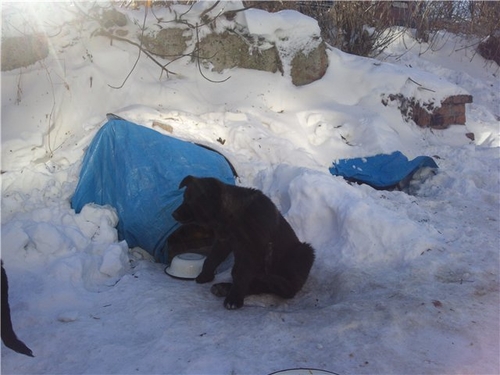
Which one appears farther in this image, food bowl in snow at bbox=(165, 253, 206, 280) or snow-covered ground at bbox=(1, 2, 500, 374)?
food bowl in snow at bbox=(165, 253, 206, 280)

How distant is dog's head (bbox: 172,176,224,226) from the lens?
3.28 m

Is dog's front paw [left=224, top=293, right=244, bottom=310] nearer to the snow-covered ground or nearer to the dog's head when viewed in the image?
the snow-covered ground

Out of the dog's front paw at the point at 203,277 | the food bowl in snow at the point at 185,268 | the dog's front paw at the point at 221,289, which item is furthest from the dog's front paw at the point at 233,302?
the food bowl in snow at the point at 185,268

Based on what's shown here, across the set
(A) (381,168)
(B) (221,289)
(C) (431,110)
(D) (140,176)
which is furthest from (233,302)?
(C) (431,110)

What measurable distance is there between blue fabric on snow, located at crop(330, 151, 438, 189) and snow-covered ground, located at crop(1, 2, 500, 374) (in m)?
0.28

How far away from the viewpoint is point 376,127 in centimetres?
656

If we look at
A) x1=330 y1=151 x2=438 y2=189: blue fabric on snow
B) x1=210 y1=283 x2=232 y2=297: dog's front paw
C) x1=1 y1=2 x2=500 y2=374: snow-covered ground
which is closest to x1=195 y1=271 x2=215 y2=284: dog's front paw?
x1=1 y1=2 x2=500 y2=374: snow-covered ground

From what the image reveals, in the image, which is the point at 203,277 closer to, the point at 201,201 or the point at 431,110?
the point at 201,201

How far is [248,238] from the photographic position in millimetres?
3211

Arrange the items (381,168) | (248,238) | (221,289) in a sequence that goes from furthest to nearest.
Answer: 1. (381,168)
2. (221,289)
3. (248,238)

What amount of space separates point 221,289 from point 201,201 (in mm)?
629

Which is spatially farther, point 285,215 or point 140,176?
point 285,215

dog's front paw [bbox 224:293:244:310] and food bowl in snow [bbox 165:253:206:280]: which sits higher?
dog's front paw [bbox 224:293:244:310]

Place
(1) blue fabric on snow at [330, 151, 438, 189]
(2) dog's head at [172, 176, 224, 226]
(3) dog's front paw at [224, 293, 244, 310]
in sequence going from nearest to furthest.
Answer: (3) dog's front paw at [224, 293, 244, 310] → (2) dog's head at [172, 176, 224, 226] → (1) blue fabric on snow at [330, 151, 438, 189]
